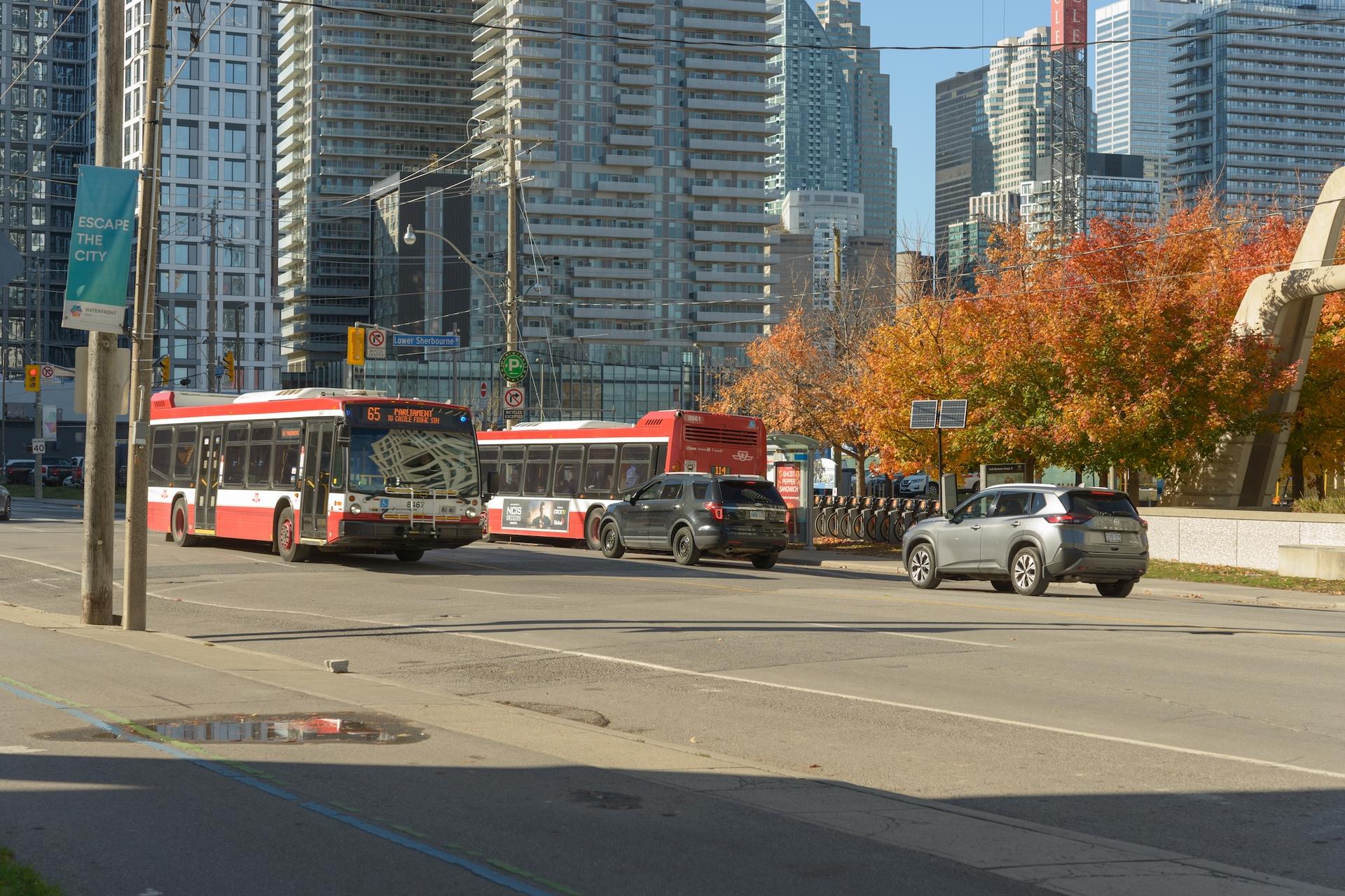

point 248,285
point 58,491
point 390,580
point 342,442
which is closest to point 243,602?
point 390,580

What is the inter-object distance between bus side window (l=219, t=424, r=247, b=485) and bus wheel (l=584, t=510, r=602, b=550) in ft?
26.4

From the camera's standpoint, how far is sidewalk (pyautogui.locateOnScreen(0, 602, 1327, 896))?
629cm

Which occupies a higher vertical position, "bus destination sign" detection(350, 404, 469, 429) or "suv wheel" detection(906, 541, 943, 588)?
"bus destination sign" detection(350, 404, 469, 429)

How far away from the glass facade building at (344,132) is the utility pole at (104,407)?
5789 inches

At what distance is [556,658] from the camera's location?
47.1 feet

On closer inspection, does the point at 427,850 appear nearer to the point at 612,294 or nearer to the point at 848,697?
the point at 848,697

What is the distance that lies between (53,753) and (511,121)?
4401 centimetres

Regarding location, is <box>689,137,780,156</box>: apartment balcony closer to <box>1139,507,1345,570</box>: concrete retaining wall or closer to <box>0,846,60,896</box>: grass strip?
<box>1139,507,1345,570</box>: concrete retaining wall

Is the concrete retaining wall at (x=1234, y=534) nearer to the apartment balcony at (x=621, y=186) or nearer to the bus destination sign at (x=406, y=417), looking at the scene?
the bus destination sign at (x=406, y=417)

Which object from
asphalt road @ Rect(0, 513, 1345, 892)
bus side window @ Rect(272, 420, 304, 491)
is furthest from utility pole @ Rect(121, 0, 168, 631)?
bus side window @ Rect(272, 420, 304, 491)

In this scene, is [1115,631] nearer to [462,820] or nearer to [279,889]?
[462,820]

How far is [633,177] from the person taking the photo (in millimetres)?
161375

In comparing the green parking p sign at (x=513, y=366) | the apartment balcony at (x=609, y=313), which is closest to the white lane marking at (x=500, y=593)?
the green parking p sign at (x=513, y=366)

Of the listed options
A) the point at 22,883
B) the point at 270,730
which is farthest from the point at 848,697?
the point at 22,883
